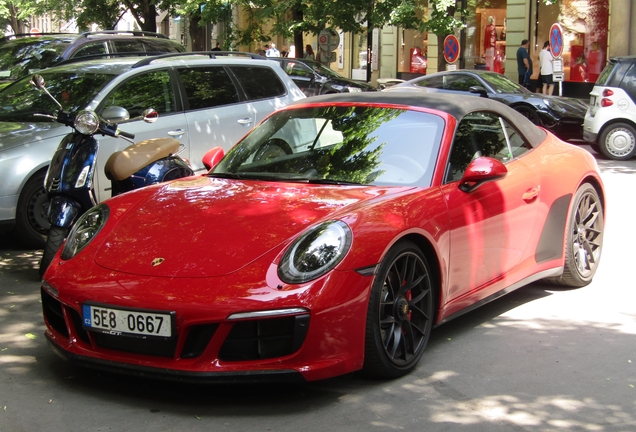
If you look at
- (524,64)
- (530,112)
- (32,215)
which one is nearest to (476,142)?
(32,215)

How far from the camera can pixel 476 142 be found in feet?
19.1

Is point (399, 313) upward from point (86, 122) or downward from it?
downward

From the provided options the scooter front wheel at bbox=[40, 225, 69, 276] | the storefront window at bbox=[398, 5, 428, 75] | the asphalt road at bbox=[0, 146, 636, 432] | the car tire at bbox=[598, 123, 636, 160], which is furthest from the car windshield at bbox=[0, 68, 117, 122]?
the storefront window at bbox=[398, 5, 428, 75]

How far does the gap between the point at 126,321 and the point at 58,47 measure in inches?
472

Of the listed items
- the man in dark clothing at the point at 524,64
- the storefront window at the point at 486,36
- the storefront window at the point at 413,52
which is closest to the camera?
the man in dark clothing at the point at 524,64

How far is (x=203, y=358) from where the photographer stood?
423cm

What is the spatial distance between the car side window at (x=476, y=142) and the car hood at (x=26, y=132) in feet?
13.7

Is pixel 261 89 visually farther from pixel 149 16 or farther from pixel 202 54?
pixel 149 16

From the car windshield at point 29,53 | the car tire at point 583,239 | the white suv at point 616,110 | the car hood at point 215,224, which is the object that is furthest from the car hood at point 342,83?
the car hood at point 215,224

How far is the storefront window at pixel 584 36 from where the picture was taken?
86.9ft

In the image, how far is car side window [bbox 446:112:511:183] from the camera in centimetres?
550

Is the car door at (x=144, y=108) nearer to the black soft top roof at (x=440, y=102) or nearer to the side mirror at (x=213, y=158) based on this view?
the side mirror at (x=213, y=158)

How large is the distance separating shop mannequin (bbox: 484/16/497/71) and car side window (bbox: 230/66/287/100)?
20.7 meters

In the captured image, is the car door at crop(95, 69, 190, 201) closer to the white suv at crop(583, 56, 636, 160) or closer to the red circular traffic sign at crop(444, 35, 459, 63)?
the white suv at crop(583, 56, 636, 160)
